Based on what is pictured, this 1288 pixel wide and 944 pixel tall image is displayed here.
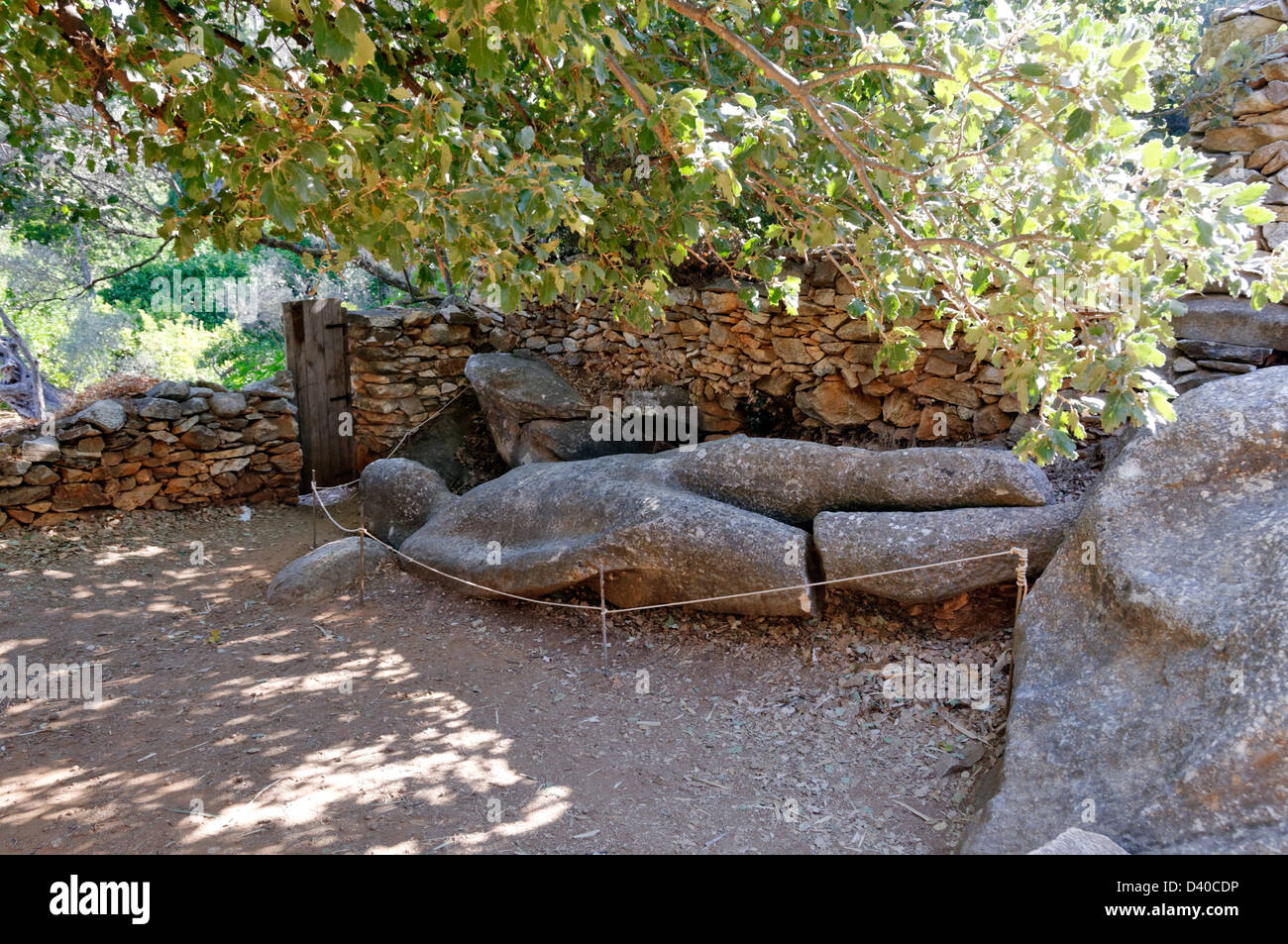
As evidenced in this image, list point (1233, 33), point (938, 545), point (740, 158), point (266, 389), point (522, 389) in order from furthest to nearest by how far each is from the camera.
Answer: point (266, 389)
point (522, 389)
point (1233, 33)
point (938, 545)
point (740, 158)

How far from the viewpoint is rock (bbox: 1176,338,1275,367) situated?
13.4 ft

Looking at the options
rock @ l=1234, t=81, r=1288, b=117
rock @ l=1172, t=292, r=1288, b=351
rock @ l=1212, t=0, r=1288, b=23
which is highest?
rock @ l=1212, t=0, r=1288, b=23

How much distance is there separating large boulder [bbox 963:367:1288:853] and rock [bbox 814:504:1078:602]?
35 centimetres

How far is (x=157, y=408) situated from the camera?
6.62m

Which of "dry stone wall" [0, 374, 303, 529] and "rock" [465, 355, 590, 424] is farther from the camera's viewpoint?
"rock" [465, 355, 590, 424]

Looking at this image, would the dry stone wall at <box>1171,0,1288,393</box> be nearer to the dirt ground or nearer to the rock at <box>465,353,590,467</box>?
the dirt ground

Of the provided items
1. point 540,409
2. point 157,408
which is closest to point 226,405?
point 157,408

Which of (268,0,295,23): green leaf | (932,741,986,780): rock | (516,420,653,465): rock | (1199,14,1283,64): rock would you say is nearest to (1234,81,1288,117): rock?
(1199,14,1283,64): rock

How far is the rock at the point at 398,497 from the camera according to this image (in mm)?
6000

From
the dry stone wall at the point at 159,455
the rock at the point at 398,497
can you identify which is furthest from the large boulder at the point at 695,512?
the dry stone wall at the point at 159,455

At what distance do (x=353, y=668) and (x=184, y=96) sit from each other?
119 inches

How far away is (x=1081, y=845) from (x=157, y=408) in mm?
6994

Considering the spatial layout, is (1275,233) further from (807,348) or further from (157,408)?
(157,408)

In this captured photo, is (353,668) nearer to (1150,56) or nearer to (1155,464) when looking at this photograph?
(1155,464)
